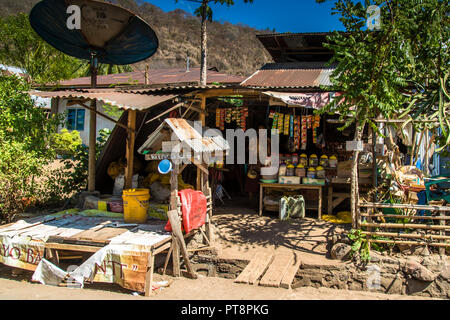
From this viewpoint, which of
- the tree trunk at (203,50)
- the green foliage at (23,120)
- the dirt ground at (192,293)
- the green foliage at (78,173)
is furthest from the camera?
the green foliage at (78,173)

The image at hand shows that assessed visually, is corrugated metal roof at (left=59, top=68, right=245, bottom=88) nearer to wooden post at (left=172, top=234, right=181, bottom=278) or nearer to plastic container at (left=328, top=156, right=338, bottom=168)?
plastic container at (left=328, top=156, right=338, bottom=168)

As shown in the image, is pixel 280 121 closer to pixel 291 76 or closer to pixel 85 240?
pixel 291 76

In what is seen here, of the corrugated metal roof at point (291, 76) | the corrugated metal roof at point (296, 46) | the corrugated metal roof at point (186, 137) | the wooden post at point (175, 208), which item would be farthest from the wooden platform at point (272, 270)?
the corrugated metal roof at point (296, 46)

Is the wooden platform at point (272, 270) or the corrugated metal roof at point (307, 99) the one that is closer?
the wooden platform at point (272, 270)

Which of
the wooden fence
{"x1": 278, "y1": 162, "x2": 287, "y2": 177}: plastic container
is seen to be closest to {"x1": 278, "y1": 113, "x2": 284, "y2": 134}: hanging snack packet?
{"x1": 278, "y1": 162, "x2": 287, "y2": 177}: plastic container

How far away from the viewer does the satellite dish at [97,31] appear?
778 centimetres

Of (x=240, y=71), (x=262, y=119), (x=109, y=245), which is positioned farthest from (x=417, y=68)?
(x=240, y=71)

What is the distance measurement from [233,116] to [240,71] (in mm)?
26811

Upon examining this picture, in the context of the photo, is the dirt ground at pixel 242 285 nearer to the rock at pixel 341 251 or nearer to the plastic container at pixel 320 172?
the rock at pixel 341 251

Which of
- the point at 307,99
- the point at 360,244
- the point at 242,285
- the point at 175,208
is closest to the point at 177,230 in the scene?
the point at 175,208

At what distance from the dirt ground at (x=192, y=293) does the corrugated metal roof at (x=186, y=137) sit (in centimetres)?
260

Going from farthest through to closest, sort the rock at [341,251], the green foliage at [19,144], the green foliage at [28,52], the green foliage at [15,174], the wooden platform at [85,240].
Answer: the green foliage at [28,52] → the green foliage at [19,144] → the green foliage at [15,174] → the rock at [341,251] → the wooden platform at [85,240]

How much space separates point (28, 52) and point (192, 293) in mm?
16001

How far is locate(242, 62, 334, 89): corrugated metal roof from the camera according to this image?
1008 cm
